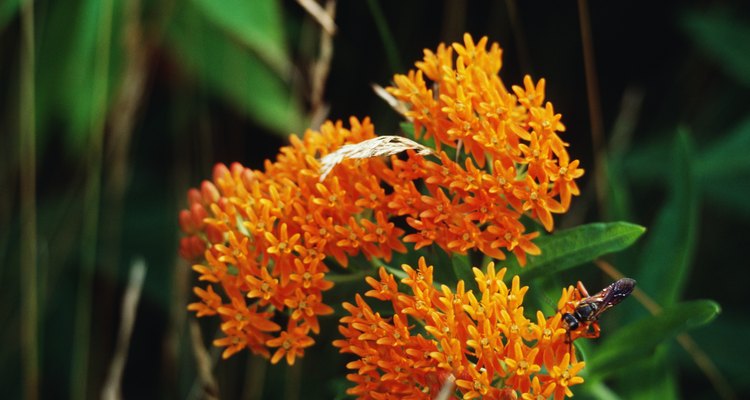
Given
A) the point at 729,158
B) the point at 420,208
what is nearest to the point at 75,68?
the point at 420,208

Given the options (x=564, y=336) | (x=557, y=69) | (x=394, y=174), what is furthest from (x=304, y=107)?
(x=564, y=336)

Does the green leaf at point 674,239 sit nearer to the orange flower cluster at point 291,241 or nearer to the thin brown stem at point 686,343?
the thin brown stem at point 686,343

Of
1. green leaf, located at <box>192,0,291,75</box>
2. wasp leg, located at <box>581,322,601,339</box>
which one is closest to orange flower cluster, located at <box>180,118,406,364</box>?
wasp leg, located at <box>581,322,601,339</box>

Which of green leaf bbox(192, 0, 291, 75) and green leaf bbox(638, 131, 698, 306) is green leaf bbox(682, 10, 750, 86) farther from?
green leaf bbox(192, 0, 291, 75)

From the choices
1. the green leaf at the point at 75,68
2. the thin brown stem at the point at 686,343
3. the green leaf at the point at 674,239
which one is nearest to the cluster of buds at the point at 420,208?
the thin brown stem at the point at 686,343

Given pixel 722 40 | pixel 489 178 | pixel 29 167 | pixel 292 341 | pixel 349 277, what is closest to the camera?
pixel 489 178

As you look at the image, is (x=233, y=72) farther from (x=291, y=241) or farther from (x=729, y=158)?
(x=729, y=158)
